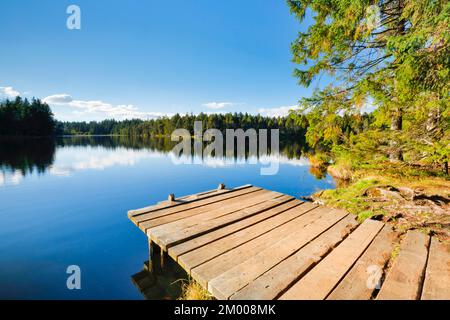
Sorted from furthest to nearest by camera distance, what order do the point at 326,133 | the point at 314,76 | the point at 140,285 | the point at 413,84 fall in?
the point at 314,76 → the point at 326,133 → the point at 140,285 → the point at 413,84

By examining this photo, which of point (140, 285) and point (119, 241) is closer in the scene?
point (140, 285)

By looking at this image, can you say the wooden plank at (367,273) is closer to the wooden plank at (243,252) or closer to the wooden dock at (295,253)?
the wooden dock at (295,253)

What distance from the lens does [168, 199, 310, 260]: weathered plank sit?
320cm

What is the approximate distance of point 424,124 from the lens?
456 centimetres

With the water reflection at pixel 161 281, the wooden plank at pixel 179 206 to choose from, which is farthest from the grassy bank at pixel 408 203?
the water reflection at pixel 161 281

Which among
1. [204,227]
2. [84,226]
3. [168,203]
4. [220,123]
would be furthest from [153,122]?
[204,227]

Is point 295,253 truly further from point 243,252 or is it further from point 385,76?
point 385,76

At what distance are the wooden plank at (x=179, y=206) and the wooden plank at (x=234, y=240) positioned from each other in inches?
58.1

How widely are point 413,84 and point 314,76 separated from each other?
3.79 m

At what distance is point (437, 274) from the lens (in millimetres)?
2457

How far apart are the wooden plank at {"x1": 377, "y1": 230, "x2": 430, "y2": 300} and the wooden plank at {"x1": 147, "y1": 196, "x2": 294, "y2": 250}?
97.5 inches
